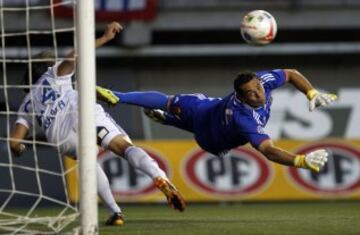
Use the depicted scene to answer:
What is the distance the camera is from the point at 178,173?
51.7 ft

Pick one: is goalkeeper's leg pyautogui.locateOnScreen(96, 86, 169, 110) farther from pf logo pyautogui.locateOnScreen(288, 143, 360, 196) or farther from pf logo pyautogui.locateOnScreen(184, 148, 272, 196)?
pf logo pyautogui.locateOnScreen(288, 143, 360, 196)

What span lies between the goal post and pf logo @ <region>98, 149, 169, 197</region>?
8.48m

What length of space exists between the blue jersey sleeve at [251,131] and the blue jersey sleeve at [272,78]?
493 mm

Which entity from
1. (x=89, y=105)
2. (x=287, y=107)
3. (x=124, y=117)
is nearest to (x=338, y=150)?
(x=287, y=107)

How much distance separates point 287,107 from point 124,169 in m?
5.27

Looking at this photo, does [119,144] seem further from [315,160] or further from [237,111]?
[315,160]

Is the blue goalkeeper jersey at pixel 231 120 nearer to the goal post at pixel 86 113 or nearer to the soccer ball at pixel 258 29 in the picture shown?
the soccer ball at pixel 258 29

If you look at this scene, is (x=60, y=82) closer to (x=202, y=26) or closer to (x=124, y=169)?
(x=124, y=169)

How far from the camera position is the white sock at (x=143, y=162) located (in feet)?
27.8

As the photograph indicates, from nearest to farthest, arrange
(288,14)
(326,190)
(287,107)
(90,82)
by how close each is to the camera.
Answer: (90,82) → (326,190) → (287,107) → (288,14)

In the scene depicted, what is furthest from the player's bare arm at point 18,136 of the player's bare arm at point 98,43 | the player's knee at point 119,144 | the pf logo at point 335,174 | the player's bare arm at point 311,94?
the pf logo at point 335,174

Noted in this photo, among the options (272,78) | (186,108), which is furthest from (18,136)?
(272,78)

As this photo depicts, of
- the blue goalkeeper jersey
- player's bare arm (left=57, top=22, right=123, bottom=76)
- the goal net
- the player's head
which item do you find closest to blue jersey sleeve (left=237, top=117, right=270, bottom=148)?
the blue goalkeeper jersey

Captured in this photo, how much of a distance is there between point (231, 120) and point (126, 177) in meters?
6.86
